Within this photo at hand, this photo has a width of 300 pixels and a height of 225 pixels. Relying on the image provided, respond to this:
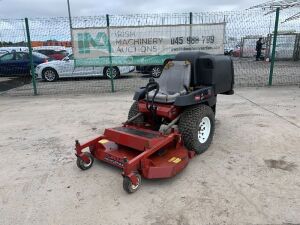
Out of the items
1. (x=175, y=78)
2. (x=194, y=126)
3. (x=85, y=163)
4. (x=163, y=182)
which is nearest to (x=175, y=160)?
(x=163, y=182)

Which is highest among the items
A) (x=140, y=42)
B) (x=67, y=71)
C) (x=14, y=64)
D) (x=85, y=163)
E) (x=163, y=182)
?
(x=140, y=42)

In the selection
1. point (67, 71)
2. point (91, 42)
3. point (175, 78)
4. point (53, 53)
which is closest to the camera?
point (175, 78)

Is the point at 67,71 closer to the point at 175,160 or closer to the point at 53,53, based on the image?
the point at 53,53

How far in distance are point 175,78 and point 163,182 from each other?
1.77m

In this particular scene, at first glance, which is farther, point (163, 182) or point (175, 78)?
point (175, 78)

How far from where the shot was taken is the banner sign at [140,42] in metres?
9.30

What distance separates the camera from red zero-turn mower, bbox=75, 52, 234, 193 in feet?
11.8

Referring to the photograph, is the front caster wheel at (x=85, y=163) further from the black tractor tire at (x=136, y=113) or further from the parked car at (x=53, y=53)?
the parked car at (x=53, y=53)

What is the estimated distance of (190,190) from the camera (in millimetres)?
3471

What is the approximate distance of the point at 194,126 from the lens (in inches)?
165

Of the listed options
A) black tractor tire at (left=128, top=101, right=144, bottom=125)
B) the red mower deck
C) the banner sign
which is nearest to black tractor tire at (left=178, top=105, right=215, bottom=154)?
the red mower deck

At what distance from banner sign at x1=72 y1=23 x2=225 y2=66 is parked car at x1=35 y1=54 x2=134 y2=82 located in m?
4.00

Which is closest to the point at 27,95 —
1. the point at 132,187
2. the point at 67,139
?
the point at 67,139

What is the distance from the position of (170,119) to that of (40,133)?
9.07ft
